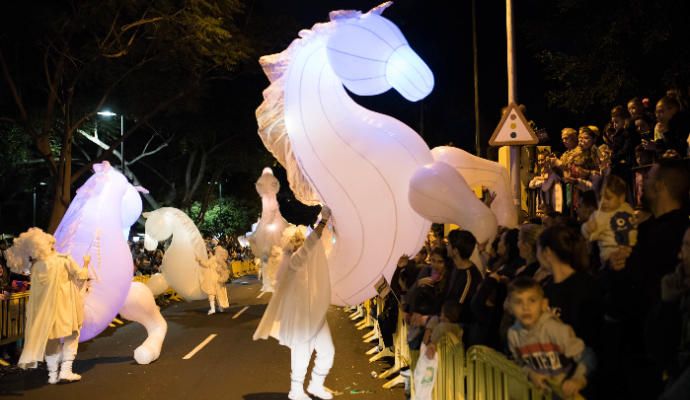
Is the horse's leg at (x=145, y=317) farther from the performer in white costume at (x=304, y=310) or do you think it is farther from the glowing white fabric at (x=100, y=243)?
the performer in white costume at (x=304, y=310)

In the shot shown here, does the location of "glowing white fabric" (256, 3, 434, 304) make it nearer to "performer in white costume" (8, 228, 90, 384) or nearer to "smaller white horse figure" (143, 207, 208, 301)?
"performer in white costume" (8, 228, 90, 384)

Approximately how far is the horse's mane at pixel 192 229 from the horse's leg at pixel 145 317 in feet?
18.8

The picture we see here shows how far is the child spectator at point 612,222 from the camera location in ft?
13.1

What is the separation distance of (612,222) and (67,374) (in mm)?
7614

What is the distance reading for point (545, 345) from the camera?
341cm

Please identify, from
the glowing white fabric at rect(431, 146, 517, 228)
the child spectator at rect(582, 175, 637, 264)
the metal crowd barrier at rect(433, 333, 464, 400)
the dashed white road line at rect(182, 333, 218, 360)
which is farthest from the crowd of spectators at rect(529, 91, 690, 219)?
the dashed white road line at rect(182, 333, 218, 360)

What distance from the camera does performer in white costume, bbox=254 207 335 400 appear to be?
7.16 m

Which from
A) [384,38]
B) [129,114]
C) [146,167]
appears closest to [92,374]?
[384,38]

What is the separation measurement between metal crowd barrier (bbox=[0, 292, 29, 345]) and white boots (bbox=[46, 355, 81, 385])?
1.90m

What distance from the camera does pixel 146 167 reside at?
38.0 meters

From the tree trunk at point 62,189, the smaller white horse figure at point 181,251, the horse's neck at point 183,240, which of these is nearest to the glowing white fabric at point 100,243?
the smaller white horse figure at point 181,251

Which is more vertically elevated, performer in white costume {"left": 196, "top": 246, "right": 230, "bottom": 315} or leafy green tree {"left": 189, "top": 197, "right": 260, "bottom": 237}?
leafy green tree {"left": 189, "top": 197, "right": 260, "bottom": 237}

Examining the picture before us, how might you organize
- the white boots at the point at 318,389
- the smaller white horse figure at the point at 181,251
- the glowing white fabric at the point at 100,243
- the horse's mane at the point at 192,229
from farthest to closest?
the horse's mane at the point at 192,229 → the smaller white horse figure at the point at 181,251 → the glowing white fabric at the point at 100,243 → the white boots at the point at 318,389

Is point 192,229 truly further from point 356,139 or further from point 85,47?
point 356,139
